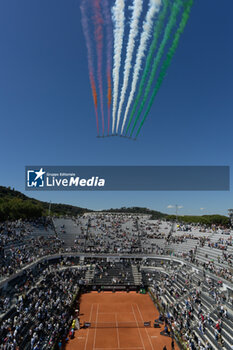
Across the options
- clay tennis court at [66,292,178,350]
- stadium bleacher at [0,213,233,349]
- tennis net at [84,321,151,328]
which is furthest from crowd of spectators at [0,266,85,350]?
tennis net at [84,321,151,328]

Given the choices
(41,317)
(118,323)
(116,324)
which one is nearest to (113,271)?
(118,323)

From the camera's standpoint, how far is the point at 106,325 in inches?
1195

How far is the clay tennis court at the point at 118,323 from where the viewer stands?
2575cm

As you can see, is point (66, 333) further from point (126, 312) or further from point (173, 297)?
point (173, 297)

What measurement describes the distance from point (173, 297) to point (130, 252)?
55.9ft

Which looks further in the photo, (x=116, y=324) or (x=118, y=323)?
(x=118, y=323)

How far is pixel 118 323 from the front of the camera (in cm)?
3102

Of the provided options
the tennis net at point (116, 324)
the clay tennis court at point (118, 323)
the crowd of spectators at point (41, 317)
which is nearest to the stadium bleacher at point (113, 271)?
the crowd of spectators at point (41, 317)

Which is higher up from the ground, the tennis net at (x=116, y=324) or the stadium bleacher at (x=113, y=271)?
the stadium bleacher at (x=113, y=271)

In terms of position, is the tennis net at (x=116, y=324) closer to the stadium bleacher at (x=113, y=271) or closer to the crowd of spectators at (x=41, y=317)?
the crowd of spectators at (x=41, y=317)

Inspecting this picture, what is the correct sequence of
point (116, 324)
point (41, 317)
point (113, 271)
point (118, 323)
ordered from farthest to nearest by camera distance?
point (113, 271) → point (118, 323) → point (116, 324) → point (41, 317)

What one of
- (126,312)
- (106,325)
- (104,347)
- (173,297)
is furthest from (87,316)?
(173,297)

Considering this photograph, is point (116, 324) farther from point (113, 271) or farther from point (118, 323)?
point (113, 271)

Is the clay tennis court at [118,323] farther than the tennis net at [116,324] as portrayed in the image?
No
